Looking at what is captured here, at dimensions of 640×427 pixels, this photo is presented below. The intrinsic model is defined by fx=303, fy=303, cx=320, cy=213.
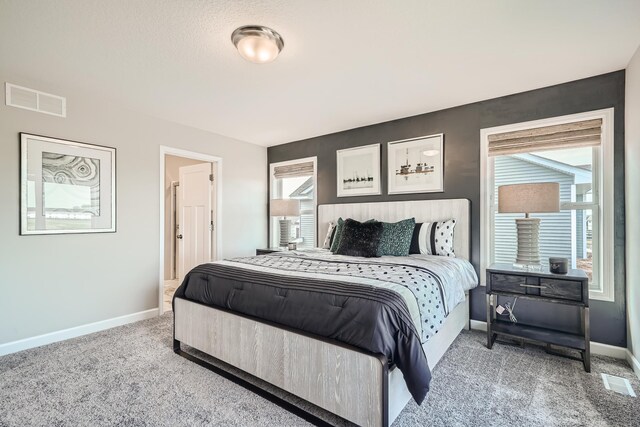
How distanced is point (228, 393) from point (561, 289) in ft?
8.51

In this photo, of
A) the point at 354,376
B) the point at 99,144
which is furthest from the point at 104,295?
the point at 354,376

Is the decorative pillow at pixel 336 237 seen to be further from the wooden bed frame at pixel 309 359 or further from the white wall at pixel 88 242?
the white wall at pixel 88 242

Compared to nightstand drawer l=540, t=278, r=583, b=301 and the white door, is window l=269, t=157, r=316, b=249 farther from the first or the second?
nightstand drawer l=540, t=278, r=583, b=301

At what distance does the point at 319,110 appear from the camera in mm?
3449

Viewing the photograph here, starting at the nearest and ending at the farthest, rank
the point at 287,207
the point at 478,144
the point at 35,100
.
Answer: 1. the point at 35,100
2. the point at 478,144
3. the point at 287,207

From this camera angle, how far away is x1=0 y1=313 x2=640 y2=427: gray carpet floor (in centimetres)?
173

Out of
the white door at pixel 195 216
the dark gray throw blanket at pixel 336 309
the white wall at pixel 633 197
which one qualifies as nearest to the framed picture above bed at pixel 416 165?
the white wall at pixel 633 197

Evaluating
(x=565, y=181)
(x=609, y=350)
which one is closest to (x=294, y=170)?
(x=565, y=181)

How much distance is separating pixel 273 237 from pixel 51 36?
11.7 feet

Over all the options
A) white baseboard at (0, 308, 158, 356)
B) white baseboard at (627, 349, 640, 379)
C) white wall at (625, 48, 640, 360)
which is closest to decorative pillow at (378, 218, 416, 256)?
white wall at (625, 48, 640, 360)

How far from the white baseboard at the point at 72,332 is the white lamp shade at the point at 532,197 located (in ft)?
12.9

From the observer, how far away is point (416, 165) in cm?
363

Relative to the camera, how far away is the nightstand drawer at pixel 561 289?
2324 millimetres

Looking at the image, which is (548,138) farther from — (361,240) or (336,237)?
(336,237)
